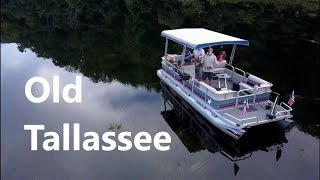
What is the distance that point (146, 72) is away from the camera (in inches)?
1016

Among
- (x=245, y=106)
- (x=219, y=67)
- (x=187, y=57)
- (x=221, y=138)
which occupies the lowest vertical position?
(x=221, y=138)

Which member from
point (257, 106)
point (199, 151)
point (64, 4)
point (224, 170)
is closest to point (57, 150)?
point (199, 151)

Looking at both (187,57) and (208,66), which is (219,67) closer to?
(208,66)

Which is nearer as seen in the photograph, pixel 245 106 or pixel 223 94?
pixel 245 106

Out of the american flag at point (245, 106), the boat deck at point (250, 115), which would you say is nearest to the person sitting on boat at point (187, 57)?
the boat deck at point (250, 115)

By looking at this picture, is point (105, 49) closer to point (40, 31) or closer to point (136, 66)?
point (136, 66)

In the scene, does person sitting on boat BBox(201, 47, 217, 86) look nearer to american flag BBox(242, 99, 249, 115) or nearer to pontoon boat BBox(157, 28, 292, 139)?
pontoon boat BBox(157, 28, 292, 139)

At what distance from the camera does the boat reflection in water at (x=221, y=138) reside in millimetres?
15875

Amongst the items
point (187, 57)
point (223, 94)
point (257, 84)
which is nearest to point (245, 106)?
point (223, 94)

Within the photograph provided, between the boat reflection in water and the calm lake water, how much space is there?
0.07 metres

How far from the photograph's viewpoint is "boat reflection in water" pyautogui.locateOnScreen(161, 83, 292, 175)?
15.9 metres

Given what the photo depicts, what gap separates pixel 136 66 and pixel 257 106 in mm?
11618

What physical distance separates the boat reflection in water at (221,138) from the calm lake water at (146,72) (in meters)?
0.07

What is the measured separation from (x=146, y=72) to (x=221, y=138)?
10.2m
